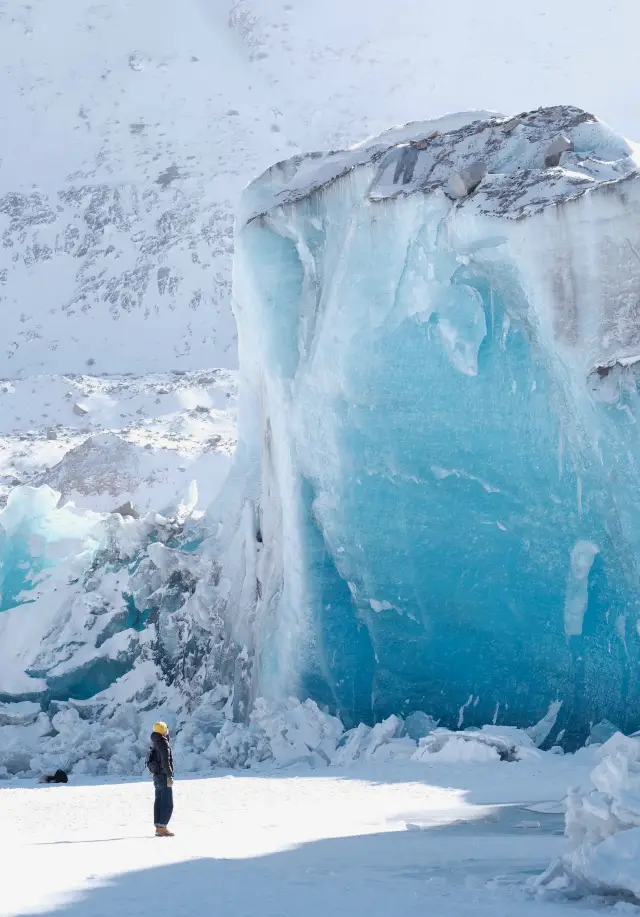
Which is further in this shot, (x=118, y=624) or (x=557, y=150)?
(x=118, y=624)

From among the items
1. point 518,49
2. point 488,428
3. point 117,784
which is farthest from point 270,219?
point 518,49

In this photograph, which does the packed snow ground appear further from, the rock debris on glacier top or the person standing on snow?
the rock debris on glacier top

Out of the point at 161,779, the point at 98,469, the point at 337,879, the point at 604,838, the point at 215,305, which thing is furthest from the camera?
the point at 215,305

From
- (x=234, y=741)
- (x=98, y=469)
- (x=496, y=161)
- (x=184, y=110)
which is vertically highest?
(x=184, y=110)

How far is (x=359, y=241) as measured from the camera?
11.3 meters

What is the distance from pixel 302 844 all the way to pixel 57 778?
524cm

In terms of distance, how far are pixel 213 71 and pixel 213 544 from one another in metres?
45.1

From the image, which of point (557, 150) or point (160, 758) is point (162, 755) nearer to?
point (160, 758)

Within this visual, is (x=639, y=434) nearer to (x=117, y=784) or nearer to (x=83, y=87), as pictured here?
(x=117, y=784)

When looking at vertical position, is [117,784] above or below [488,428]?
Answer: below

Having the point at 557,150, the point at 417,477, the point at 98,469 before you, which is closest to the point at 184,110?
the point at 98,469

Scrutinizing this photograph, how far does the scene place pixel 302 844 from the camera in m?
5.89

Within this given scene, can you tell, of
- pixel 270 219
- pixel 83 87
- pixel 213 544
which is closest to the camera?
pixel 270 219

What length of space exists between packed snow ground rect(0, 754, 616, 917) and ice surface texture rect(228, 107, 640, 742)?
4.49ft
